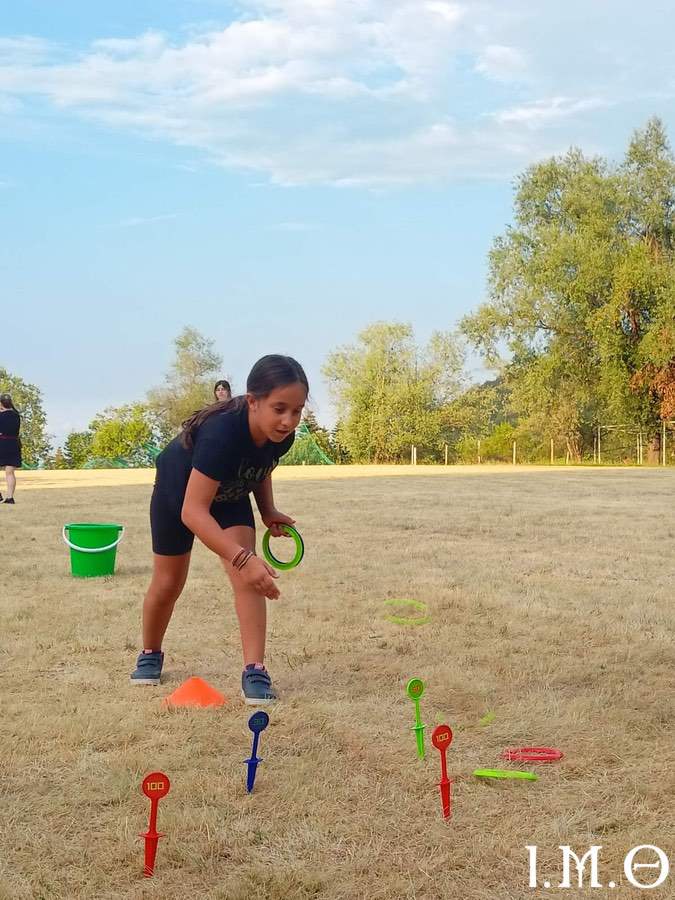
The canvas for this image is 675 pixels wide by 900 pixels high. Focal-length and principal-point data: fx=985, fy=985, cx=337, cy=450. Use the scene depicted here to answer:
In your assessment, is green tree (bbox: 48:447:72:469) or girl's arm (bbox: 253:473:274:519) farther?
green tree (bbox: 48:447:72:469)

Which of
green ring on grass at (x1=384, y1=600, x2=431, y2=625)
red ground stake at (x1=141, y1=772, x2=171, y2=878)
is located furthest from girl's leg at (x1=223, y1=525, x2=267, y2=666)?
green ring on grass at (x1=384, y1=600, x2=431, y2=625)

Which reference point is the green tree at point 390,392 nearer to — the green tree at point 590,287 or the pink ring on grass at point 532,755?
the green tree at point 590,287

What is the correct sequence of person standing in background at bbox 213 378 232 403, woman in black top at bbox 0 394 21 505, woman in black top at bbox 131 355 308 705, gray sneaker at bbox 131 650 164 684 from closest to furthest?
woman in black top at bbox 131 355 308 705, gray sneaker at bbox 131 650 164 684, person standing in background at bbox 213 378 232 403, woman in black top at bbox 0 394 21 505

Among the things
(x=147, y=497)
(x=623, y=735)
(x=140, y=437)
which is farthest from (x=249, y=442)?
(x=140, y=437)

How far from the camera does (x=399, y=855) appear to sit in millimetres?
→ 2715

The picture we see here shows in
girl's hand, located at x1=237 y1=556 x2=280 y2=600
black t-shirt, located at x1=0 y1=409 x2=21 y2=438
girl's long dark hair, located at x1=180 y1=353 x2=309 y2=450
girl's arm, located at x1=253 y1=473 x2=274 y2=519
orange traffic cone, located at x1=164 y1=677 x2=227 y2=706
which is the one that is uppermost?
black t-shirt, located at x1=0 y1=409 x2=21 y2=438

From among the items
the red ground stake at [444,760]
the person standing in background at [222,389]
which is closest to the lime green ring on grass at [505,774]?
the red ground stake at [444,760]

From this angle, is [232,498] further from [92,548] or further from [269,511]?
[92,548]

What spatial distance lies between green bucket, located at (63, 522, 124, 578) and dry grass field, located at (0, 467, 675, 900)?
0.18 metres

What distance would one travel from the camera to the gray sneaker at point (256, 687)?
4.18 meters

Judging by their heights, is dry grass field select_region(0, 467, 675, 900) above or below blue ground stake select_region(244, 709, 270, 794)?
below

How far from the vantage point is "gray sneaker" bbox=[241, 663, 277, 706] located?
13.7 ft

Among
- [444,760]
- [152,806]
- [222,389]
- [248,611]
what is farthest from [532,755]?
[222,389]

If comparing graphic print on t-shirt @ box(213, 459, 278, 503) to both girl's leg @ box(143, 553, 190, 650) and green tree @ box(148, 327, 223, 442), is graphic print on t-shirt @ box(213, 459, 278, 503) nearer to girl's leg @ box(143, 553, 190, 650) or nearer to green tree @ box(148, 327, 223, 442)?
girl's leg @ box(143, 553, 190, 650)
